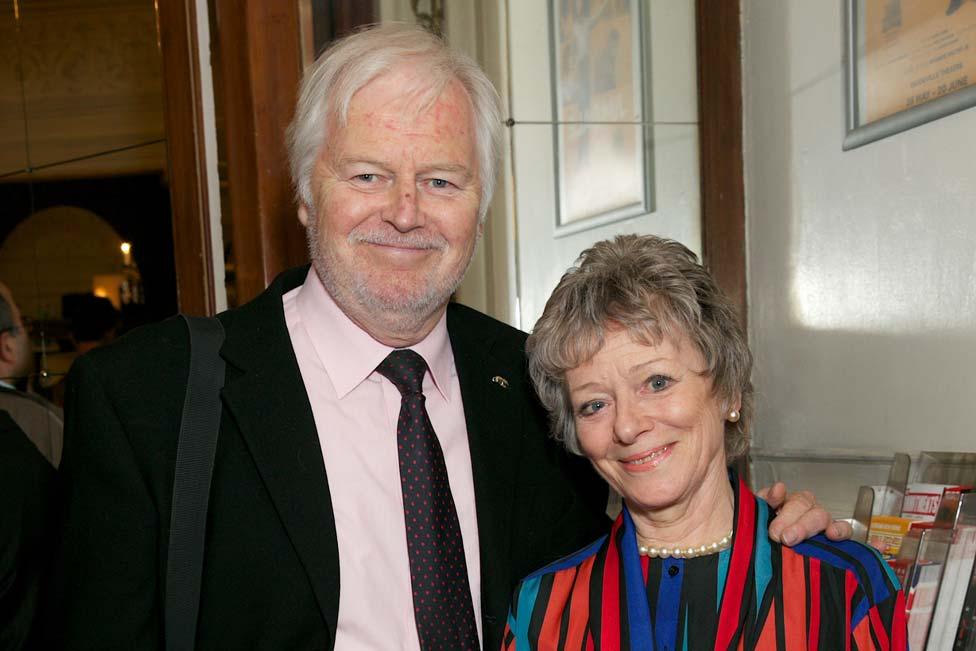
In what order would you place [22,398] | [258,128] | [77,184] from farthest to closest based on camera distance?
[77,184] → [22,398] → [258,128]

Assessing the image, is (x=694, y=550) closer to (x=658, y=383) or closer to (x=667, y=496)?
(x=667, y=496)

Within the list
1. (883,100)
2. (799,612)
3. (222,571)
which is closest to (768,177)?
(883,100)

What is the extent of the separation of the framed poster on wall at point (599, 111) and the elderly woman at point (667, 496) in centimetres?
125

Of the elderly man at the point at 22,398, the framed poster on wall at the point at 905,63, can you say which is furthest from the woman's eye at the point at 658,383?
the elderly man at the point at 22,398

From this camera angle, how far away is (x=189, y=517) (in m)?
1.64

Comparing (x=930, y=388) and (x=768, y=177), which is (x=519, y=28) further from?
(x=930, y=388)

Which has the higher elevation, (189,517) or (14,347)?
(14,347)

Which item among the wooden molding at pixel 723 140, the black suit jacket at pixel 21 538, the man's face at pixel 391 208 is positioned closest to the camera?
the man's face at pixel 391 208

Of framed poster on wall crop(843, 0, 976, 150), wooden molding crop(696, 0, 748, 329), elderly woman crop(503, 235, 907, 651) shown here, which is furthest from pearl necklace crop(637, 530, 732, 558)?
wooden molding crop(696, 0, 748, 329)

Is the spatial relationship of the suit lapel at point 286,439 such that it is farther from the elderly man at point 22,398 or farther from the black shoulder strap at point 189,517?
the elderly man at point 22,398

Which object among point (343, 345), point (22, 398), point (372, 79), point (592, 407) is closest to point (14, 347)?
point (22, 398)

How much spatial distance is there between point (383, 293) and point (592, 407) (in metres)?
0.42

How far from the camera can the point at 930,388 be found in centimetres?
224

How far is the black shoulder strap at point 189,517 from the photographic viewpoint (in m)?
1.62
